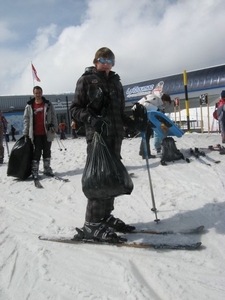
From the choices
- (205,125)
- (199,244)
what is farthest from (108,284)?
(205,125)

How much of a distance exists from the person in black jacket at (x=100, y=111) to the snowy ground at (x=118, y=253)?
19 centimetres

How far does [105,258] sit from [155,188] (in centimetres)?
232

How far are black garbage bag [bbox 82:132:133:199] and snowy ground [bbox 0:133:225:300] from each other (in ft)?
1.68

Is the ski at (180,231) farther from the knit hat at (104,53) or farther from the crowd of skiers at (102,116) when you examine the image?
the knit hat at (104,53)

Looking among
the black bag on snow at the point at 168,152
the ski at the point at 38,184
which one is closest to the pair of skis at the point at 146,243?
the ski at the point at 38,184

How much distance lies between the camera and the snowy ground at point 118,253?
Result: 6.40ft

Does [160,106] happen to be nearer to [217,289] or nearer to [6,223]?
[6,223]

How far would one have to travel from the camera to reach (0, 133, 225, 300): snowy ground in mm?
1949

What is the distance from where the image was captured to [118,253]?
2482 millimetres

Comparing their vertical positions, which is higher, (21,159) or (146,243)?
(21,159)

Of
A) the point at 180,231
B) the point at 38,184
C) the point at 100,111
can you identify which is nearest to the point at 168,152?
the point at 38,184

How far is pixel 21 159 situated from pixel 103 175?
135 inches

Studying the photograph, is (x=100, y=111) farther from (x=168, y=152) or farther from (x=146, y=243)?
(x=168, y=152)

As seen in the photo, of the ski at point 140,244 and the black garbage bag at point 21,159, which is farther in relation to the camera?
the black garbage bag at point 21,159
